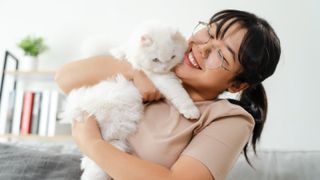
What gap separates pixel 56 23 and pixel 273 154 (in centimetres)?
167

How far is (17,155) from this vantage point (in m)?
1.28

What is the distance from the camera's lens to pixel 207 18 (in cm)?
229

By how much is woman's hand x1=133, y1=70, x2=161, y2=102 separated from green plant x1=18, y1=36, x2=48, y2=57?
1430 mm

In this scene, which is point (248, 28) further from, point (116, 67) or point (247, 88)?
point (116, 67)

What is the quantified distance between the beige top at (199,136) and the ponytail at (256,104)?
0.57ft

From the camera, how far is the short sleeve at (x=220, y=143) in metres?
0.94

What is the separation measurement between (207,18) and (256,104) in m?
1.15

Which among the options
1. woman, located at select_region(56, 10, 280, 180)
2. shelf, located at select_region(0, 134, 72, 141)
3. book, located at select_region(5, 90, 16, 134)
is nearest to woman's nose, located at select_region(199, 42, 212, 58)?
woman, located at select_region(56, 10, 280, 180)

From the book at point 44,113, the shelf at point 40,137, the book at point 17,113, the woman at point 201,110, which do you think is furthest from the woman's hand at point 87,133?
the book at point 17,113

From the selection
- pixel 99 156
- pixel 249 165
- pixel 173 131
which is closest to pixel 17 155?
pixel 99 156

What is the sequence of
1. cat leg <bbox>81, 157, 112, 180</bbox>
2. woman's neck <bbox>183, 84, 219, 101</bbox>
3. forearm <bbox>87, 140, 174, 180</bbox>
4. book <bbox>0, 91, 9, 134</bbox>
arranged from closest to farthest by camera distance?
forearm <bbox>87, 140, 174, 180</bbox> < cat leg <bbox>81, 157, 112, 180</bbox> < woman's neck <bbox>183, 84, 219, 101</bbox> < book <bbox>0, 91, 9, 134</bbox>

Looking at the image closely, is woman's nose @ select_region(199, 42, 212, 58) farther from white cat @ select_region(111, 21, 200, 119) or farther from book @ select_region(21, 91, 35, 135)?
book @ select_region(21, 91, 35, 135)

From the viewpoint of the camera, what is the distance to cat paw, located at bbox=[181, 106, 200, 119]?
1.02 metres

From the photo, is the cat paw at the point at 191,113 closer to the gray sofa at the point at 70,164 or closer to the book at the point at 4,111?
the gray sofa at the point at 70,164
